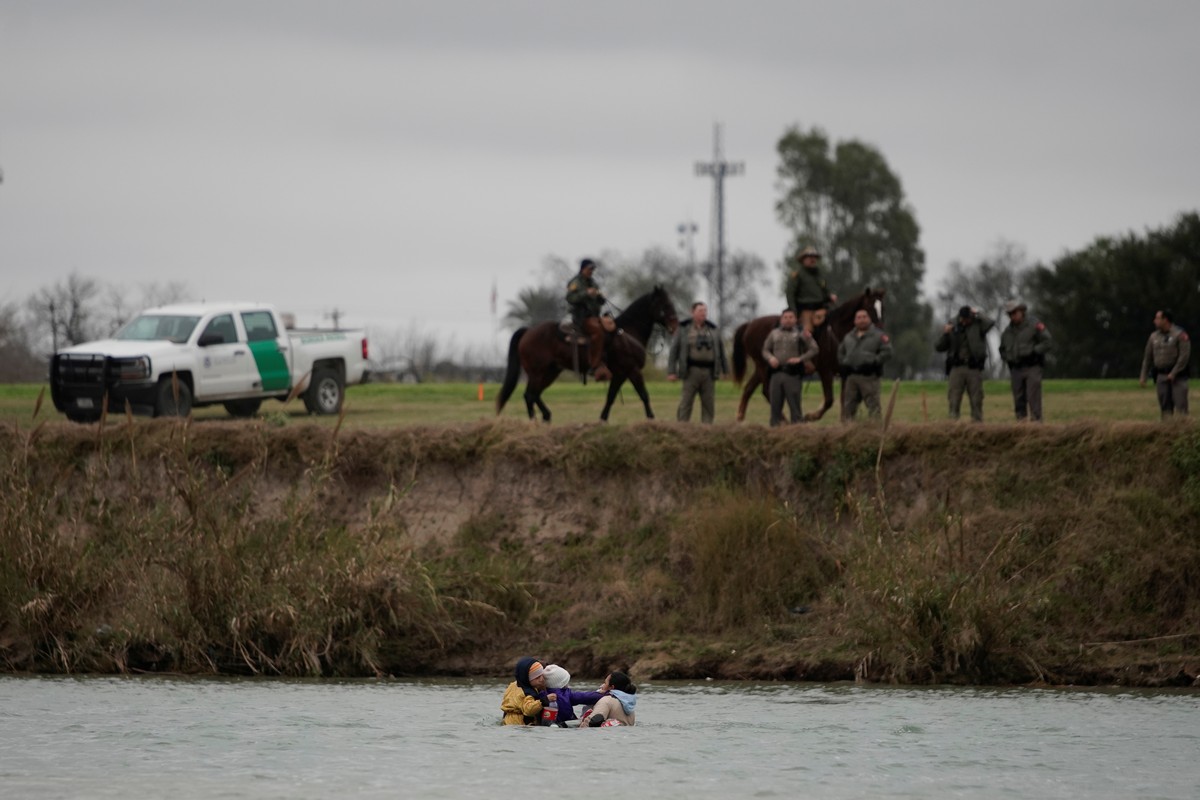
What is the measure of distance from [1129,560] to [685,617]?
5539 millimetres

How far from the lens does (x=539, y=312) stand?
87375 mm

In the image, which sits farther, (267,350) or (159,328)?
(267,350)

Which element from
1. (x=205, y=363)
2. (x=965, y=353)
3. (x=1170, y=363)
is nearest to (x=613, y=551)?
(x=965, y=353)

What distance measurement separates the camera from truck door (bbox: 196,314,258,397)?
33.1 meters

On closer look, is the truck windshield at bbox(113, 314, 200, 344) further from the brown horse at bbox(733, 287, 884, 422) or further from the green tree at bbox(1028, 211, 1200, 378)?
the green tree at bbox(1028, 211, 1200, 378)

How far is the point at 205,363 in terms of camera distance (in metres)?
33.1

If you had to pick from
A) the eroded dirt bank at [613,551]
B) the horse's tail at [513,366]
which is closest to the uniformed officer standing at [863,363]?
the eroded dirt bank at [613,551]

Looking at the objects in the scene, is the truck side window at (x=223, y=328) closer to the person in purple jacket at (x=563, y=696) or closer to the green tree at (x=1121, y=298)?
the person in purple jacket at (x=563, y=696)

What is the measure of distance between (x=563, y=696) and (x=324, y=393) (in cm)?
1831

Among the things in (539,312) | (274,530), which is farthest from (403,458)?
(539,312)

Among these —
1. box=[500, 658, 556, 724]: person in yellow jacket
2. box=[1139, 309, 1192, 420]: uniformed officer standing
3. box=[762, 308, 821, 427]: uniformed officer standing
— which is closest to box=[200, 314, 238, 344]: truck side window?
box=[762, 308, 821, 427]: uniformed officer standing

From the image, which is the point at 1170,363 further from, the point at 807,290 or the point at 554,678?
the point at 554,678

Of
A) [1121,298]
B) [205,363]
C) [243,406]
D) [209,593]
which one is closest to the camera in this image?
[209,593]

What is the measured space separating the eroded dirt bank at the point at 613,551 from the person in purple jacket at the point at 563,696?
4433mm
